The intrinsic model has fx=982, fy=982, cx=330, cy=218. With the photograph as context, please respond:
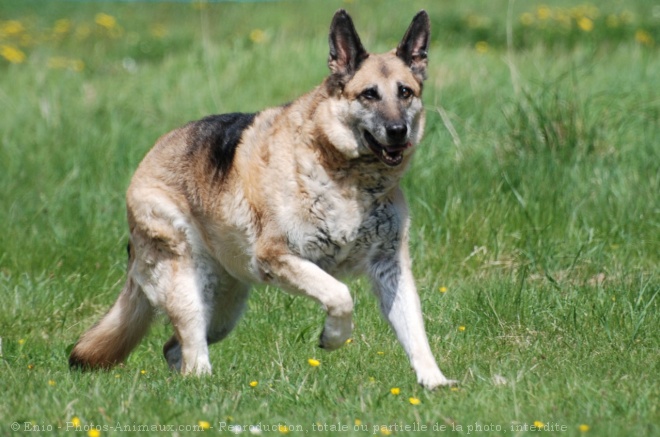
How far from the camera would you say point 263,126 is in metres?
5.44

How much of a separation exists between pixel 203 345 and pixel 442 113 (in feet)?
11.3

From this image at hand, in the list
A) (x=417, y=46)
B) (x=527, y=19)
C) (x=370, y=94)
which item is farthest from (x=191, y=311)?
(x=527, y=19)

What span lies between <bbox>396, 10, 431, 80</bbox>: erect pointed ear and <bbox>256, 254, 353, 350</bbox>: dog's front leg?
1.25m

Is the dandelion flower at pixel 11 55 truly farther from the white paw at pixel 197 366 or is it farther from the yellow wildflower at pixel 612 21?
the white paw at pixel 197 366

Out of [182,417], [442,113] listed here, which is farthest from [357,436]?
[442,113]

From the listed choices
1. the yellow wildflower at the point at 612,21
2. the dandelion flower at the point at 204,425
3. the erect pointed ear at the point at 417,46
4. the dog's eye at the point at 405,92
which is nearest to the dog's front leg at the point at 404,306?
the dog's eye at the point at 405,92

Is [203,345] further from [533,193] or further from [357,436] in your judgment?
[533,193]

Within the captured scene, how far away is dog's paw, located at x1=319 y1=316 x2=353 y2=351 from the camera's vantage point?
15.9 ft

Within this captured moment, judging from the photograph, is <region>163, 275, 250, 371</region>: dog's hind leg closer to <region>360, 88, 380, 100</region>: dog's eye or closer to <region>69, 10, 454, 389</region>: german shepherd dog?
<region>69, 10, 454, 389</region>: german shepherd dog

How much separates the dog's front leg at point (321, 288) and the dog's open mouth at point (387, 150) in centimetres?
65

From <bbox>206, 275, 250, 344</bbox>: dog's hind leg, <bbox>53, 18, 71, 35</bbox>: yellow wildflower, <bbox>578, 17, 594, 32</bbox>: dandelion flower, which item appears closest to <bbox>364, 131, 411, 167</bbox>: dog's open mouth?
<bbox>206, 275, 250, 344</bbox>: dog's hind leg

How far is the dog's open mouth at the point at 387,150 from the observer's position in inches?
197

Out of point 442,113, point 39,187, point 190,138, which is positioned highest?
point 190,138

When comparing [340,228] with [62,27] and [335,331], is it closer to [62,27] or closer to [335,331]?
[335,331]
